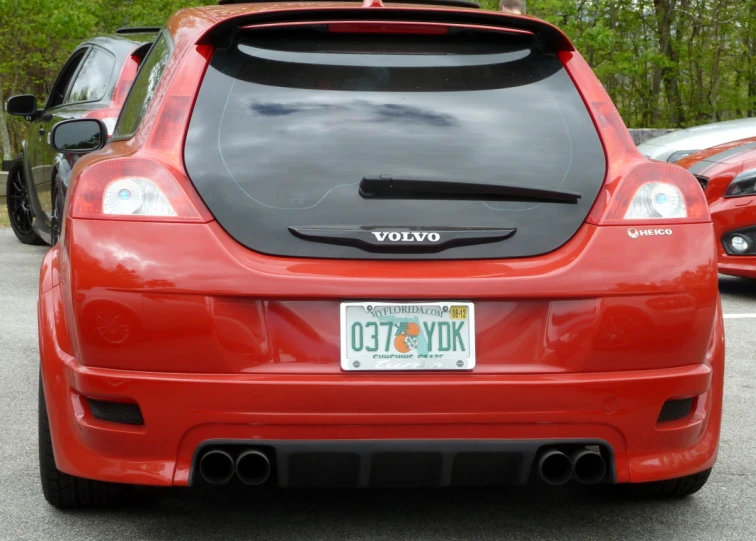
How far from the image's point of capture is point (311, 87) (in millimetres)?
3352

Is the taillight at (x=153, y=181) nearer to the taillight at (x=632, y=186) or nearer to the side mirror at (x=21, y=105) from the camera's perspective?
the taillight at (x=632, y=186)

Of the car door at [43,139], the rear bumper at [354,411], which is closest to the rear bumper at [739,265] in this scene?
the car door at [43,139]

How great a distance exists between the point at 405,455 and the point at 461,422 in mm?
174

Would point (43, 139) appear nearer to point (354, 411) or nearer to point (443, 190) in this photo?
point (443, 190)

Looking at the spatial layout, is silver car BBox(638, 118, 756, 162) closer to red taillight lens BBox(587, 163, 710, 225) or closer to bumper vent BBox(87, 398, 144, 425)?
red taillight lens BBox(587, 163, 710, 225)

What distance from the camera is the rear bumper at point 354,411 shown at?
304 cm

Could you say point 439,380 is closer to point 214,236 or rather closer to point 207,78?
point 214,236

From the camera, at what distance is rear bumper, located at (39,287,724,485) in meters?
3.04

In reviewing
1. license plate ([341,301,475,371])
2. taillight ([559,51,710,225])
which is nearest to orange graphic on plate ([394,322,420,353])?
license plate ([341,301,475,371])

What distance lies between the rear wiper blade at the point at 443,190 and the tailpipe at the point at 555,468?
2.26 feet

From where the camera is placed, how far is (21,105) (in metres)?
9.02

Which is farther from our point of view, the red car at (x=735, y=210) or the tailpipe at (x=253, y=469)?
the red car at (x=735, y=210)

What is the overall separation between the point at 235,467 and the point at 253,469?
54 millimetres

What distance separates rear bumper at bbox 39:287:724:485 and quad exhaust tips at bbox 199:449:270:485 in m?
0.06
